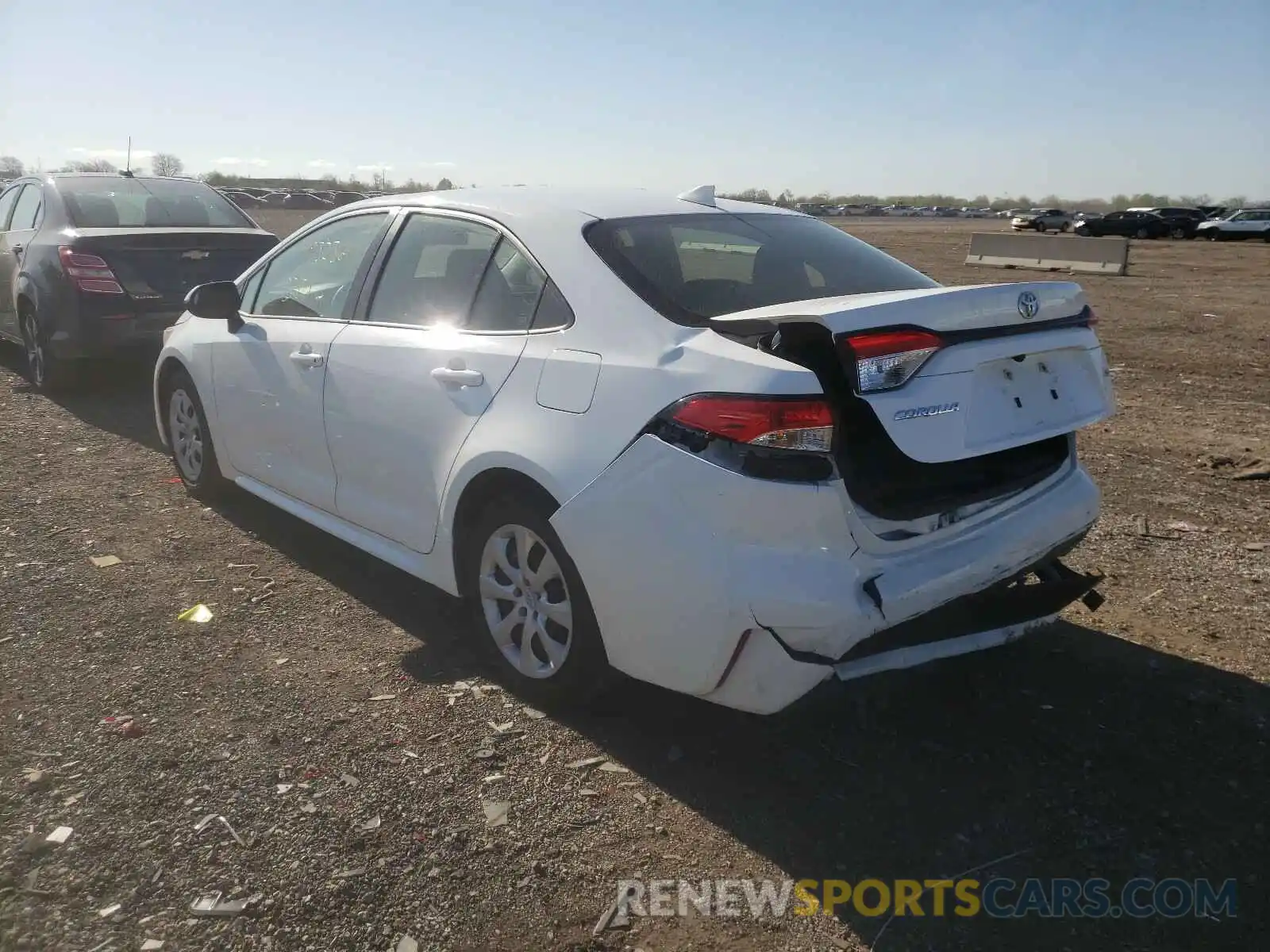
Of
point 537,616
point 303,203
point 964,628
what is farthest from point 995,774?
point 303,203

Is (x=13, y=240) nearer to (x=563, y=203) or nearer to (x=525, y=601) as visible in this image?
(x=563, y=203)

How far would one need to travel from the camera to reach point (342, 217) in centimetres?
446

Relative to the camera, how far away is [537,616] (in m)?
3.35

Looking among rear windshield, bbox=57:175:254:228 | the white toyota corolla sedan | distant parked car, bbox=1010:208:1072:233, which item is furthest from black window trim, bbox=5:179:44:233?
distant parked car, bbox=1010:208:1072:233

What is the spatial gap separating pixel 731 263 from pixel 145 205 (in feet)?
22.3

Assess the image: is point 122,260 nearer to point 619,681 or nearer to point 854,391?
point 619,681

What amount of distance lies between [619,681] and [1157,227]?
48.1 m

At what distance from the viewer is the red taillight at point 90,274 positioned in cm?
737

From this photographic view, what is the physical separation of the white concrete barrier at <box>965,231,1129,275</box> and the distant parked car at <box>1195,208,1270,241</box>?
2323 centimetres

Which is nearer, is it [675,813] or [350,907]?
[350,907]

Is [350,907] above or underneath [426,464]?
underneath

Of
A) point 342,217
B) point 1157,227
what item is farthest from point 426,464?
point 1157,227

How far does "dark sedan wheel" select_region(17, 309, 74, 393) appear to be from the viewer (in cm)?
796

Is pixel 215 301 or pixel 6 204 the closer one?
pixel 215 301
